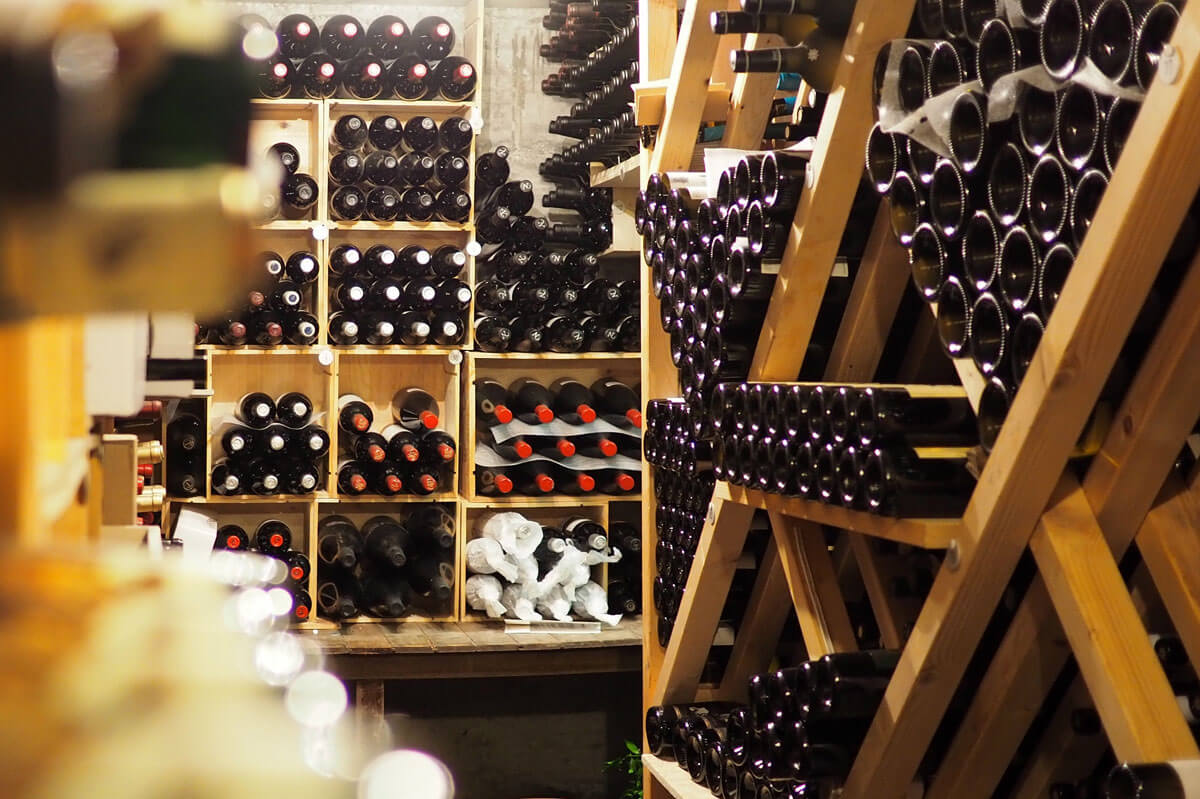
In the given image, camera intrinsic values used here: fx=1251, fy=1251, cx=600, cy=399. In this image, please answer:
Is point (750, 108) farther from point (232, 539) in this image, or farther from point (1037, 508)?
point (232, 539)

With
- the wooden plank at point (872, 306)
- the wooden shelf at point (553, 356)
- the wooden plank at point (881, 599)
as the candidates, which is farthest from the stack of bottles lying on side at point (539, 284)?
the wooden plank at point (881, 599)

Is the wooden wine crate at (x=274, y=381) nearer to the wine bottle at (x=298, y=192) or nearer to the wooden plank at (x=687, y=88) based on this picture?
the wine bottle at (x=298, y=192)

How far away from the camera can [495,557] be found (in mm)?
4730

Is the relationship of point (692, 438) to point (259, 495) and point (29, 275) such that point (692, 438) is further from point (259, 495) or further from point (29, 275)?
point (29, 275)

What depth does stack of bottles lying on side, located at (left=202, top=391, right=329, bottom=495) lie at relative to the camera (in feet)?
15.2

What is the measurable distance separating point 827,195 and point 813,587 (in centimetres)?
79

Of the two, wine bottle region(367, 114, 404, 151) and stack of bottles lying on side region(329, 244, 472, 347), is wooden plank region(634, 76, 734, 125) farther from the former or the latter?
wine bottle region(367, 114, 404, 151)

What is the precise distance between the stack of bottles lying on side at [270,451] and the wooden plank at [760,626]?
6.94 ft

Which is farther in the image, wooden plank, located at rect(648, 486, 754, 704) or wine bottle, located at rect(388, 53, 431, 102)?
wine bottle, located at rect(388, 53, 431, 102)

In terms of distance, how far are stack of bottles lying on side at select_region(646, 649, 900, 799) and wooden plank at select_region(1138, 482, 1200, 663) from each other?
577mm

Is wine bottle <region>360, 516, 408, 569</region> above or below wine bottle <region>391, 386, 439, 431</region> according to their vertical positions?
below

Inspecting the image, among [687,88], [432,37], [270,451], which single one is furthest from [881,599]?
[432,37]

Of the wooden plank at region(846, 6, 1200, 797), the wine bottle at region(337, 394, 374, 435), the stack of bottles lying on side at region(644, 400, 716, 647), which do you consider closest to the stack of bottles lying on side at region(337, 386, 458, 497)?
the wine bottle at region(337, 394, 374, 435)

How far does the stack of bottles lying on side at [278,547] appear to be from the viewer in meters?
4.66
